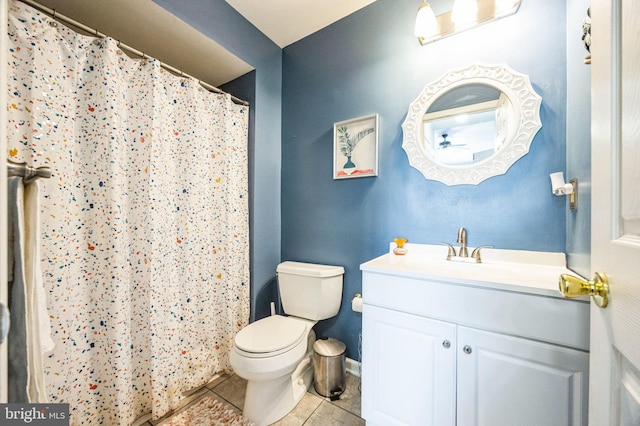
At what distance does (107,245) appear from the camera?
1121mm

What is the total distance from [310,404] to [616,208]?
5.07 ft

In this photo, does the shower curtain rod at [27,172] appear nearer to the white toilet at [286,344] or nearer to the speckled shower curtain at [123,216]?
the speckled shower curtain at [123,216]

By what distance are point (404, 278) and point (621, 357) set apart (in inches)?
22.2

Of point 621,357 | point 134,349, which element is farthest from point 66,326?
point 621,357

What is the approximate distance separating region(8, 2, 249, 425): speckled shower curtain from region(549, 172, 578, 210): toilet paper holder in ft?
5.85

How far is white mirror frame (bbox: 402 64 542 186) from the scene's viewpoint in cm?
108

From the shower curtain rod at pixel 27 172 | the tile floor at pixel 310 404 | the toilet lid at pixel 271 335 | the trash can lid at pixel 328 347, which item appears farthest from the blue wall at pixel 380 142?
the shower curtain rod at pixel 27 172

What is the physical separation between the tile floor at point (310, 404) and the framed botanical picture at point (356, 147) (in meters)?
1.37

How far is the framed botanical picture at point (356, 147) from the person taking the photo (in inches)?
58.3

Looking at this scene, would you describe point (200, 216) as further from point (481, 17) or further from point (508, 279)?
point (481, 17)

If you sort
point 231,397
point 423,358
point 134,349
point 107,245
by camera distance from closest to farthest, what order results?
point 423,358, point 107,245, point 134,349, point 231,397

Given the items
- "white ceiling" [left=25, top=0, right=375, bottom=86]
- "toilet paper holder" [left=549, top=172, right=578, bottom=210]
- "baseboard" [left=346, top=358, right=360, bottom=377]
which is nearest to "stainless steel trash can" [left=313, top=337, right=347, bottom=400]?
"baseboard" [left=346, top=358, right=360, bottom=377]

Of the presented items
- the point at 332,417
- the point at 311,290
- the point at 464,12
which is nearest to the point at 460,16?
the point at 464,12

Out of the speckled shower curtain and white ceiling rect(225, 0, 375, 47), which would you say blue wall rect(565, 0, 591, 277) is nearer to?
white ceiling rect(225, 0, 375, 47)
